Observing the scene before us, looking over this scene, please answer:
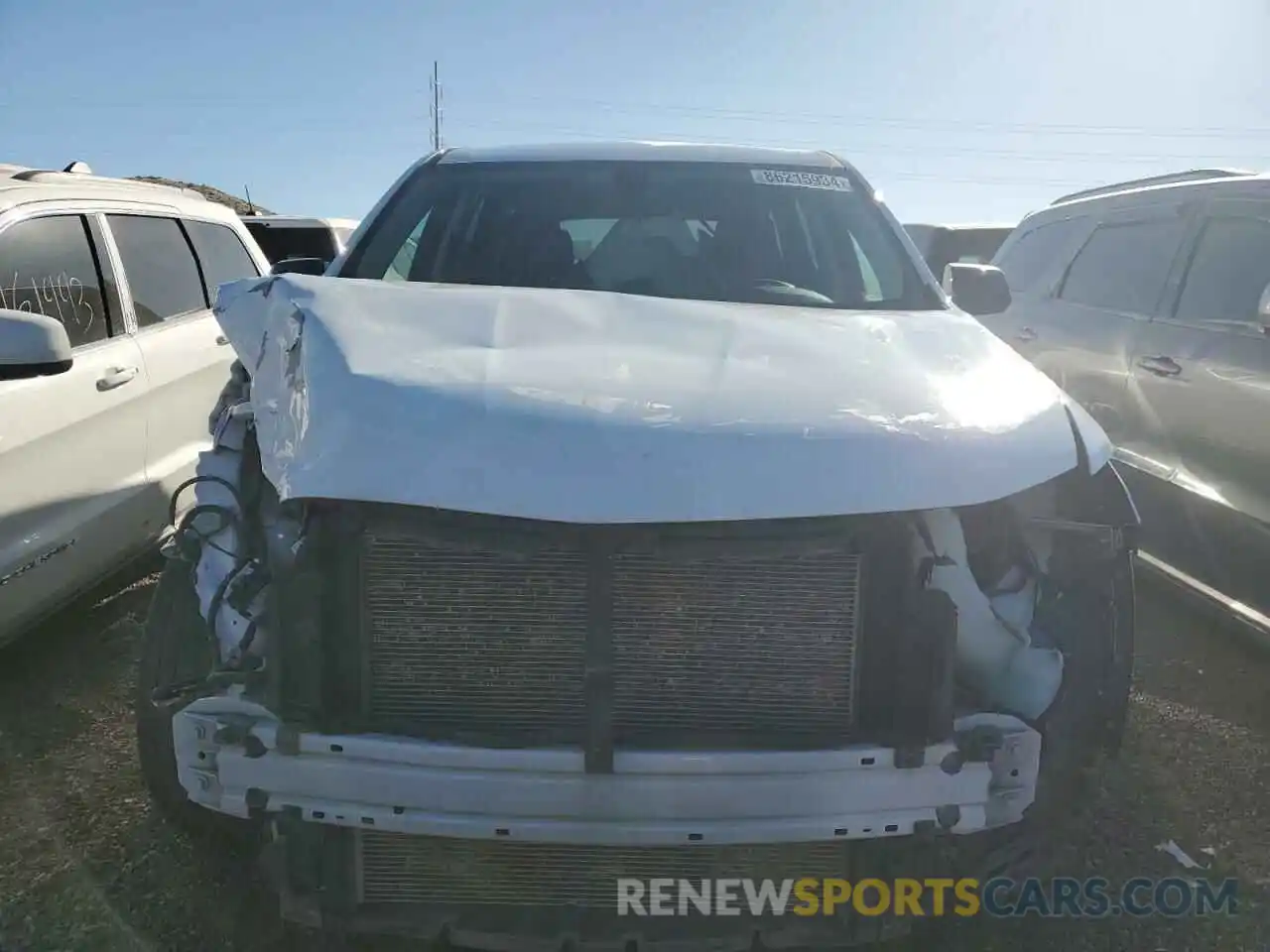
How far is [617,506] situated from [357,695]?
69 cm

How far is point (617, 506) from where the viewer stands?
195 cm

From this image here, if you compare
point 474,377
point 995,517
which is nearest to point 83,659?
point 474,377

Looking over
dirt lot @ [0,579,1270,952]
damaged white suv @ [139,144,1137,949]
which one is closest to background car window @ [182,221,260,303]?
dirt lot @ [0,579,1270,952]

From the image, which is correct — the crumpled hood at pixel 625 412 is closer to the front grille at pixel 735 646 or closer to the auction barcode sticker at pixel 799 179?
the front grille at pixel 735 646

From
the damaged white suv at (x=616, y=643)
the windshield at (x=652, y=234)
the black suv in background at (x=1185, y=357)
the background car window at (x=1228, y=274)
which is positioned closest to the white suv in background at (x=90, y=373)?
the windshield at (x=652, y=234)

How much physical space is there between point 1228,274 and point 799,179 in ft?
6.91

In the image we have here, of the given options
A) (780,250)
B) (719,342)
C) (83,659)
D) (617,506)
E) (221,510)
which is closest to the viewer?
(617,506)

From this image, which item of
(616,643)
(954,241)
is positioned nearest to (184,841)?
(616,643)

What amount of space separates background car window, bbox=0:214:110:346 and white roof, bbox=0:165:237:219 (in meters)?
0.09

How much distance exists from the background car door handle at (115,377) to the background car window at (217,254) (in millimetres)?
1060

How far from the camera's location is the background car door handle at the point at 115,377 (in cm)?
407

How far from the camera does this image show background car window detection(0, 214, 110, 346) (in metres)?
3.75

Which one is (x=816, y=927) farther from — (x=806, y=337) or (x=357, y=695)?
(x=806, y=337)

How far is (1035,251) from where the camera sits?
6469 mm
